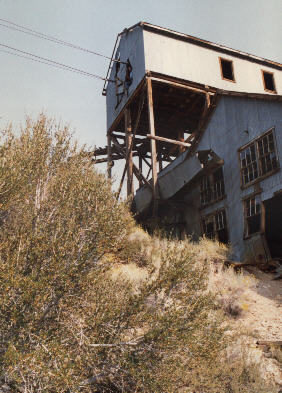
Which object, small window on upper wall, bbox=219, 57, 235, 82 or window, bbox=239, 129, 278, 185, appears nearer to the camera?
window, bbox=239, 129, 278, 185

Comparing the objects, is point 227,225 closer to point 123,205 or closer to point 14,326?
point 123,205

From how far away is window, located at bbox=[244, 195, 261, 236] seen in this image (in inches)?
526

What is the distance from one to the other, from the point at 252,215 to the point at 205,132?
547 cm

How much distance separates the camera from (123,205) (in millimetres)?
7707

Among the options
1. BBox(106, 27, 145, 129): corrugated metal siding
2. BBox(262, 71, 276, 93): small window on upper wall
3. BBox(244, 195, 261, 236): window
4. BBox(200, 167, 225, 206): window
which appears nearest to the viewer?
BBox(244, 195, 261, 236): window

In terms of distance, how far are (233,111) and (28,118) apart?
9.36 m

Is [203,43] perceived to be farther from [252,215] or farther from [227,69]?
[252,215]

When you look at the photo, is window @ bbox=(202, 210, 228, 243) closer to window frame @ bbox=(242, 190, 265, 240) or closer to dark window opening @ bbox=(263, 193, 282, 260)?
window frame @ bbox=(242, 190, 265, 240)

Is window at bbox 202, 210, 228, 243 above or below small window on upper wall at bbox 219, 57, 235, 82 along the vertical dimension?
below

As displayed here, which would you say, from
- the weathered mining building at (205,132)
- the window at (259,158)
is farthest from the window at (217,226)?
the window at (259,158)

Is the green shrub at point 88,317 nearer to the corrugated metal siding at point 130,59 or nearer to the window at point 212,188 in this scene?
the window at point 212,188

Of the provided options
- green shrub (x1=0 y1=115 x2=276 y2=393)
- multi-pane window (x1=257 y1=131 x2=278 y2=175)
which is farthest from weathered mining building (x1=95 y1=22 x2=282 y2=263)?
green shrub (x1=0 y1=115 x2=276 y2=393)

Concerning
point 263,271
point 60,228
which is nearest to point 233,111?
point 263,271

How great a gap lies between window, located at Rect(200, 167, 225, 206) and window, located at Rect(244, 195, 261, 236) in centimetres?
187
